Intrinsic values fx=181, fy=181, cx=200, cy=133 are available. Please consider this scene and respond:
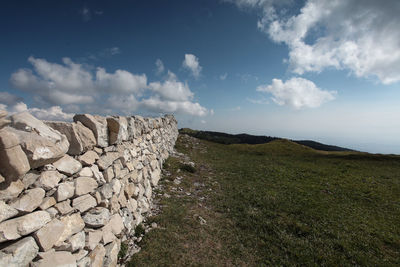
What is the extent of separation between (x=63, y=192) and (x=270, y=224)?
893cm

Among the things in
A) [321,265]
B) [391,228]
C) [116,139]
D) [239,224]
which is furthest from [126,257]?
[391,228]

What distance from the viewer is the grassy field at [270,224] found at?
690cm

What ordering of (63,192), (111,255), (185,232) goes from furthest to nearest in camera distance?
1. (185,232)
2. (111,255)
3. (63,192)

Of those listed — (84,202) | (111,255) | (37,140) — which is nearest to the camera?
(37,140)

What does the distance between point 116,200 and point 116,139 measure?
232cm

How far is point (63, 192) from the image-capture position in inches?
178

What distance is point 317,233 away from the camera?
8.57 m

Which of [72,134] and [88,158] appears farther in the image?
[88,158]

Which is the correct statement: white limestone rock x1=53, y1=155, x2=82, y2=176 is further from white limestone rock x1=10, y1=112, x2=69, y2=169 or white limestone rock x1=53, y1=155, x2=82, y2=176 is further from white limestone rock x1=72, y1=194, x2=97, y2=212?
white limestone rock x1=72, y1=194, x2=97, y2=212

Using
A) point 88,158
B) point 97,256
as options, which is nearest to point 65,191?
point 88,158

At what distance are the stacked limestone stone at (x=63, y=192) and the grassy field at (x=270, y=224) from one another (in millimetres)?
1693

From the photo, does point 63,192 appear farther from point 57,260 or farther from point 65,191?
point 57,260

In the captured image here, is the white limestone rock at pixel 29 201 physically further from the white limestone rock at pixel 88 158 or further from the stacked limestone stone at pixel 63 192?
the white limestone rock at pixel 88 158

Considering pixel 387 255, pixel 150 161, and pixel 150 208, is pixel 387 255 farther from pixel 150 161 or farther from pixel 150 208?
pixel 150 161
